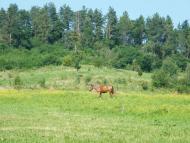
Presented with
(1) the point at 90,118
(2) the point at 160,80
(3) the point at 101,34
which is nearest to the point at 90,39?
(3) the point at 101,34

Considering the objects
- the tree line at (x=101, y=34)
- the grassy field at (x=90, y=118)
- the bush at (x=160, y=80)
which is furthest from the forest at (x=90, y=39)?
the grassy field at (x=90, y=118)

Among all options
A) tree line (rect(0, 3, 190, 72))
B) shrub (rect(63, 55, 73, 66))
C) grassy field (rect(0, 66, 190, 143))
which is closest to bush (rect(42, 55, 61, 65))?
shrub (rect(63, 55, 73, 66))

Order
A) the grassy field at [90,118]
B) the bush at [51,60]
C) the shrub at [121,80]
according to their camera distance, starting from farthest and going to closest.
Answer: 1. the bush at [51,60]
2. the shrub at [121,80]
3. the grassy field at [90,118]

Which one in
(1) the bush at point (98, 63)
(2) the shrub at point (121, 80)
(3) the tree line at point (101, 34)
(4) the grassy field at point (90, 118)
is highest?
(3) the tree line at point (101, 34)

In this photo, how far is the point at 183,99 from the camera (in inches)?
1686

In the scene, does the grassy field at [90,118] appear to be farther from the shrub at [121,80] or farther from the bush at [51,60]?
the bush at [51,60]

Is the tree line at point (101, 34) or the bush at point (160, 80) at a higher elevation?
the tree line at point (101, 34)

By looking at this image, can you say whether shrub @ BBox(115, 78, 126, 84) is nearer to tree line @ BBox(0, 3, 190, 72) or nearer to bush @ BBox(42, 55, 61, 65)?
bush @ BBox(42, 55, 61, 65)

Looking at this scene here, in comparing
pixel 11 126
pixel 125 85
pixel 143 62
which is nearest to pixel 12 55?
pixel 143 62

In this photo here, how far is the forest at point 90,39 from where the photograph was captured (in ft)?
354

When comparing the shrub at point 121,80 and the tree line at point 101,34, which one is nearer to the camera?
the shrub at point 121,80

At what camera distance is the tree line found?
117 metres

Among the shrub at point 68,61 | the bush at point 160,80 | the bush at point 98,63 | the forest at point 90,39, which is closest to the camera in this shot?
the bush at point 160,80

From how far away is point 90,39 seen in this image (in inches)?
5153
